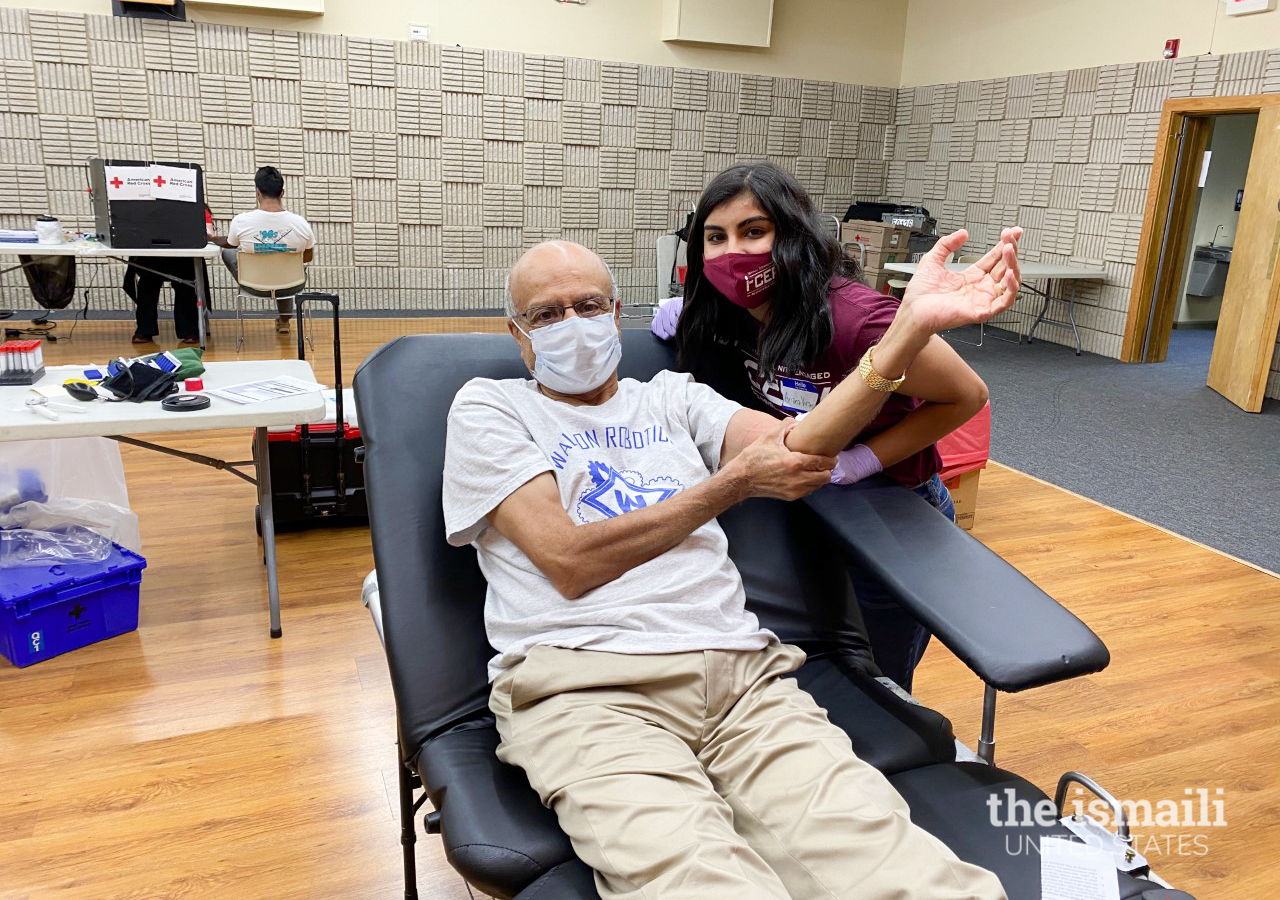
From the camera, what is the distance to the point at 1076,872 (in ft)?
3.55

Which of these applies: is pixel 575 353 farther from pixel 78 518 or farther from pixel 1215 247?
pixel 1215 247

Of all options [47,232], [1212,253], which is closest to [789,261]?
[47,232]

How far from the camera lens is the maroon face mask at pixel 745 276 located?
5.29 feet

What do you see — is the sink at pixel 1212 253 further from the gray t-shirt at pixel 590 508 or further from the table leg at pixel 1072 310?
the gray t-shirt at pixel 590 508

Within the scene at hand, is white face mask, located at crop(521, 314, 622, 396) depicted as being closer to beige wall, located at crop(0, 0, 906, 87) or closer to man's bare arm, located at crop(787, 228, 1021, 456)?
man's bare arm, located at crop(787, 228, 1021, 456)

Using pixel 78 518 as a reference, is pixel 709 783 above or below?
above

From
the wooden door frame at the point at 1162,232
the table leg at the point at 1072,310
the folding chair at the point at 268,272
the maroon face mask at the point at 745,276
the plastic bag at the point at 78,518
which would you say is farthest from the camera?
the table leg at the point at 1072,310

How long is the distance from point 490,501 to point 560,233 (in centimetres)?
713

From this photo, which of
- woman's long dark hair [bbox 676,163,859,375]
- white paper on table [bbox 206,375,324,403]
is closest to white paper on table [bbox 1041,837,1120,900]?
woman's long dark hair [bbox 676,163,859,375]

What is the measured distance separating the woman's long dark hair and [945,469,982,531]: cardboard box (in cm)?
185

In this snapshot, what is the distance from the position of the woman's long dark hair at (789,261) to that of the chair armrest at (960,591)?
0.26 m

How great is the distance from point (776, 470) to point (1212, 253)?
8.69m

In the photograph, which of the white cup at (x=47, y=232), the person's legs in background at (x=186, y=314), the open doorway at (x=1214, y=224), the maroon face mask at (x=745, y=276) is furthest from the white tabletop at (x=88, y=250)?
the open doorway at (x=1214, y=224)

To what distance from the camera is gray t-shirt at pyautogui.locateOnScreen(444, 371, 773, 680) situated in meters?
1.31
